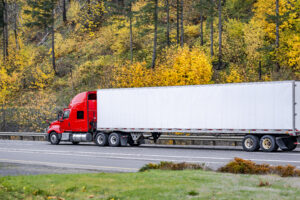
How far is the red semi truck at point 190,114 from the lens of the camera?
78.5 feet

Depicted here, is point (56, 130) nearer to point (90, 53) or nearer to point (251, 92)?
point (251, 92)

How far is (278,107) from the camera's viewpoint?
2389 cm

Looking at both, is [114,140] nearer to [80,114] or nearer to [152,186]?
[80,114]

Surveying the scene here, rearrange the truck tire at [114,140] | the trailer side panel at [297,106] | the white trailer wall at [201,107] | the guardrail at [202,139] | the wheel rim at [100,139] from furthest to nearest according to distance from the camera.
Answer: the wheel rim at [100,139] → the truck tire at [114,140] → the guardrail at [202,139] → the white trailer wall at [201,107] → the trailer side panel at [297,106]

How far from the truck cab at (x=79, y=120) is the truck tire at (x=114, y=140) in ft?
7.12

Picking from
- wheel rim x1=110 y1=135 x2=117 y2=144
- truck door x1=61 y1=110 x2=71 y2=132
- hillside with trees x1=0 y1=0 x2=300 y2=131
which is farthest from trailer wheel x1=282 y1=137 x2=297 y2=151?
hillside with trees x1=0 y1=0 x2=300 y2=131

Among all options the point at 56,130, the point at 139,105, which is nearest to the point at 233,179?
the point at 139,105

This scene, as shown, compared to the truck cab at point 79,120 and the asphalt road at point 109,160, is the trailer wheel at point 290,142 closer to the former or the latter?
the asphalt road at point 109,160

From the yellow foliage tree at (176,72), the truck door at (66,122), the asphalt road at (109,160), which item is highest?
the yellow foliage tree at (176,72)

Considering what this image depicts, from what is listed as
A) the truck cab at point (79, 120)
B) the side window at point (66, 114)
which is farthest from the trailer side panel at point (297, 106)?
the side window at point (66, 114)

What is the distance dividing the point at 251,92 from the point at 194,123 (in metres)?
3.87

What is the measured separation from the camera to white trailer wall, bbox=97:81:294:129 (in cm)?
2398

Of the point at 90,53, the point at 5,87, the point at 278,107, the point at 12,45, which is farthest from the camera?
the point at 12,45

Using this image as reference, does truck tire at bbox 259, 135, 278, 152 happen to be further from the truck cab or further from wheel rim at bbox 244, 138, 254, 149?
the truck cab
